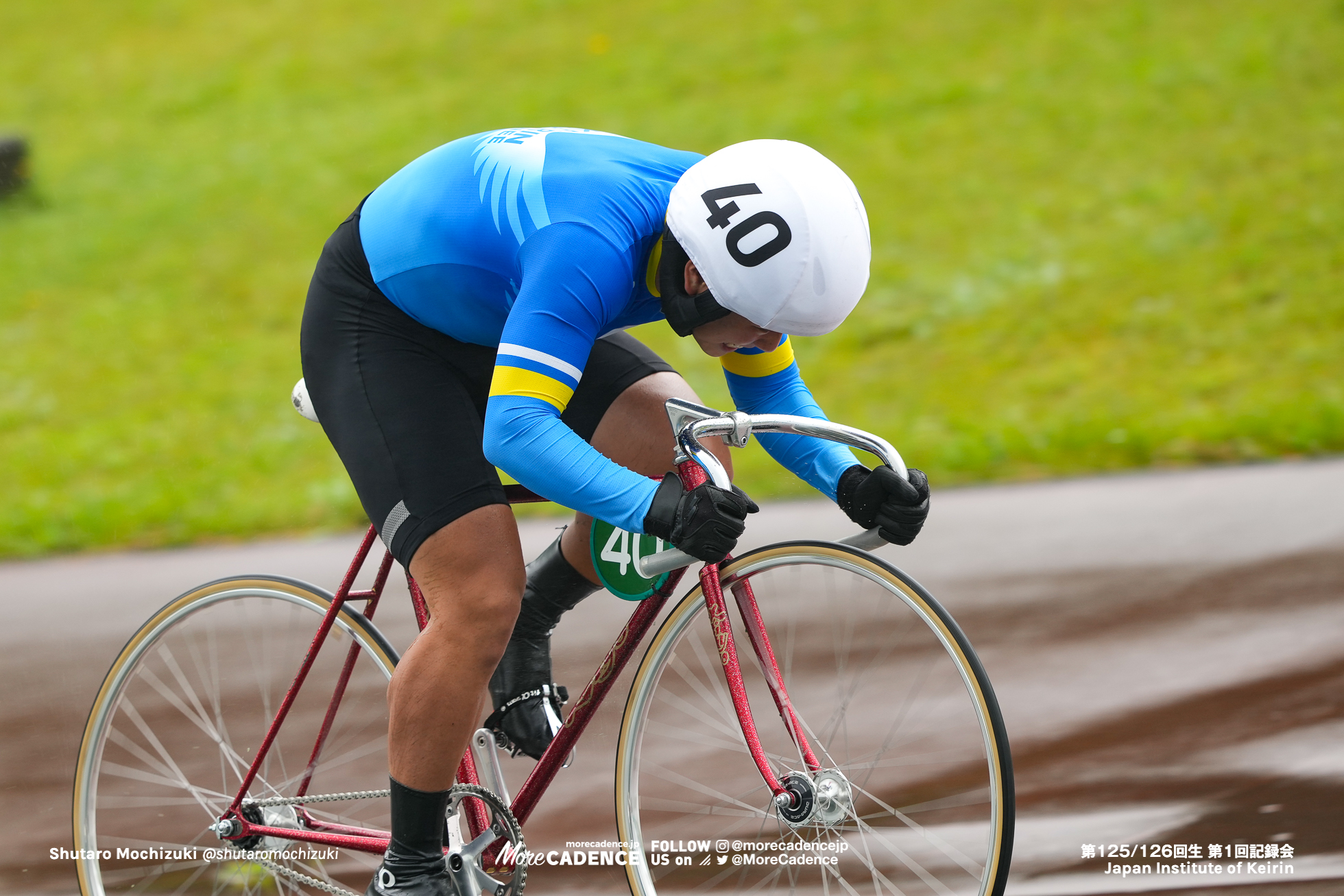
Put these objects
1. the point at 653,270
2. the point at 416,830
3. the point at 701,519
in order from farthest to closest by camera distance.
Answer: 1. the point at 416,830
2. the point at 653,270
3. the point at 701,519

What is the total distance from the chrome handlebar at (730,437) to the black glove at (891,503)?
17mm

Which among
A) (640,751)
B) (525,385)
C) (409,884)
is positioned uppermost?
(525,385)

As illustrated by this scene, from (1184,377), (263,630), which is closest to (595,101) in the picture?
(1184,377)

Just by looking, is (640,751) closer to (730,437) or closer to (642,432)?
(642,432)

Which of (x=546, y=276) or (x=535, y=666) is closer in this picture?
(x=546, y=276)

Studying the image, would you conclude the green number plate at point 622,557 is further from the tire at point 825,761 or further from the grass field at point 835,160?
the grass field at point 835,160

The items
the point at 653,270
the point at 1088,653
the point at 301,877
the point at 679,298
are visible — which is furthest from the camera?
the point at 1088,653

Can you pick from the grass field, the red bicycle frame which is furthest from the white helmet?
the grass field

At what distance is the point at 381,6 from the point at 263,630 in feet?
50.8

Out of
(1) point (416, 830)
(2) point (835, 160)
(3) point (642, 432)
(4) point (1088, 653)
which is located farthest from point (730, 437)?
(2) point (835, 160)

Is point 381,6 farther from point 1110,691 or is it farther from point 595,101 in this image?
point 1110,691

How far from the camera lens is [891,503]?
7.70 ft

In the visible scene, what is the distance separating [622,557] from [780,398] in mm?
480

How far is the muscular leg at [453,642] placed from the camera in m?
2.39
